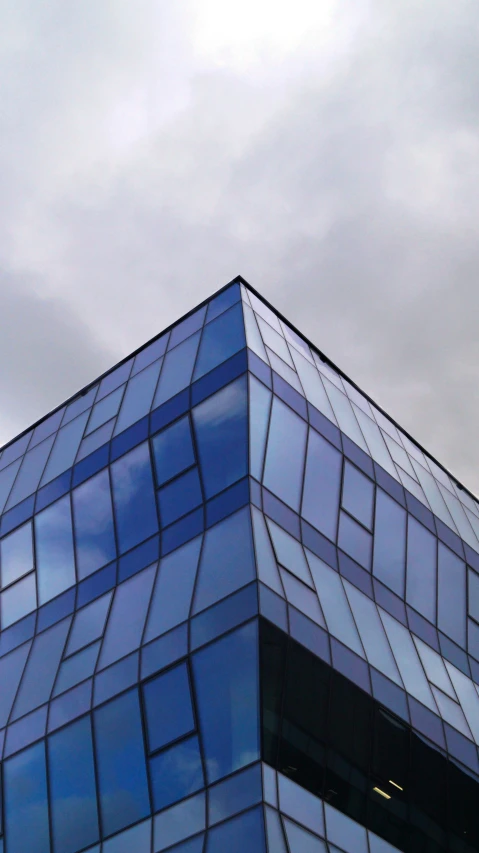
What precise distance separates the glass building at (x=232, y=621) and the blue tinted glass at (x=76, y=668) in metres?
0.06

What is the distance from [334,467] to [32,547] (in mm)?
9765

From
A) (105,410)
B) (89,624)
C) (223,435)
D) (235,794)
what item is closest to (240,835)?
(235,794)

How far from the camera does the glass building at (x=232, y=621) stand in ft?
72.9

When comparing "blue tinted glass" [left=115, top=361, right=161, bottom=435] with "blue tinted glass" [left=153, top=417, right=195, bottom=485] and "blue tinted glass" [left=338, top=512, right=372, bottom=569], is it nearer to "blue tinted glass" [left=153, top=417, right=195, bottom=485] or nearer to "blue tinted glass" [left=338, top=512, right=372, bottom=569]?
"blue tinted glass" [left=153, top=417, right=195, bottom=485]

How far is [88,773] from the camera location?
24.5 m

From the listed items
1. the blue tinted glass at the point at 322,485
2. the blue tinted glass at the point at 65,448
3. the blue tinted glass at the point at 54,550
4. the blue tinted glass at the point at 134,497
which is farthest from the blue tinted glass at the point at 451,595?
the blue tinted glass at the point at 65,448

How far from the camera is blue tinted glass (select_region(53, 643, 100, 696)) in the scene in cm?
2592

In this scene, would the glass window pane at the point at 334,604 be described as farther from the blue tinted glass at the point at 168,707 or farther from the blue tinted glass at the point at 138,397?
the blue tinted glass at the point at 138,397

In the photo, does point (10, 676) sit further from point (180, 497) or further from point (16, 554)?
point (180, 497)

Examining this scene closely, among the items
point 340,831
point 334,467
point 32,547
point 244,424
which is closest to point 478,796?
point 340,831

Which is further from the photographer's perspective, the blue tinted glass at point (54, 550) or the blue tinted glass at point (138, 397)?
the blue tinted glass at point (138, 397)

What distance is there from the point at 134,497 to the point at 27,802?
836 centimetres

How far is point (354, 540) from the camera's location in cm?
2830

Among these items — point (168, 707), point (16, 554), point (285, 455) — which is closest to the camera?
point (168, 707)
